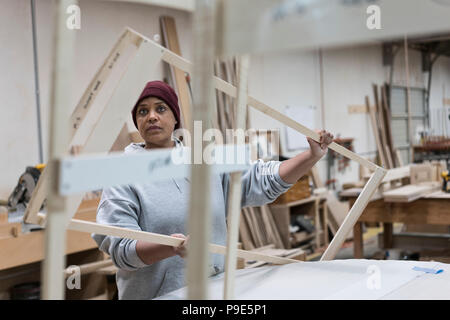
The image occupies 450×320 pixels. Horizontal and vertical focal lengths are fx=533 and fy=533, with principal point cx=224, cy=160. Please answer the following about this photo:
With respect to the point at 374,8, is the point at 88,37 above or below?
above

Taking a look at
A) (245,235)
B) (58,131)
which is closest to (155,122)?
(58,131)

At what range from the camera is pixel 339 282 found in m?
1.63

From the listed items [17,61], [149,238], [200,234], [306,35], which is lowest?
[149,238]

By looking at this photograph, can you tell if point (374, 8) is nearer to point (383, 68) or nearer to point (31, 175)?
point (31, 175)

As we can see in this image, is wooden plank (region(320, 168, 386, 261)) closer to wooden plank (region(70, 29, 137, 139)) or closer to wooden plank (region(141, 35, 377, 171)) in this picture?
wooden plank (region(141, 35, 377, 171))

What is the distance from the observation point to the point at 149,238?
1.52 m

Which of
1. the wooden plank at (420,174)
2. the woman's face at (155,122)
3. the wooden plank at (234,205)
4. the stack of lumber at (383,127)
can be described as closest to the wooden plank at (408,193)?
the wooden plank at (420,174)

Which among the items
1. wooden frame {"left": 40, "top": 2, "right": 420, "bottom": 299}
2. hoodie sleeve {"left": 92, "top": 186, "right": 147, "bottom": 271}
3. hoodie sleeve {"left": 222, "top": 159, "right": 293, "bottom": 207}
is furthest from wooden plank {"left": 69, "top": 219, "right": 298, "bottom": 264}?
hoodie sleeve {"left": 222, "top": 159, "right": 293, "bottom": 207}

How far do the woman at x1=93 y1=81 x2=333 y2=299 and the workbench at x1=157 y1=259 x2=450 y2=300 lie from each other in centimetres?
18

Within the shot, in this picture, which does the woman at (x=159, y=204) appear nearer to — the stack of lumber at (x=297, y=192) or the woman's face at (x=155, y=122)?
the woman's face at (x=155, y=122)

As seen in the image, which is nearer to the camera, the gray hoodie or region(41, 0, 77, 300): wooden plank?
region(41, 0, 77, 300): wooden plank

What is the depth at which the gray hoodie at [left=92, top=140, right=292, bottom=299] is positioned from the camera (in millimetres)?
1833
